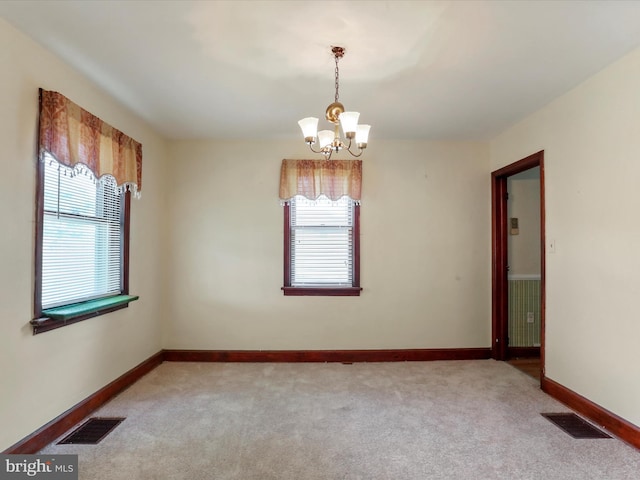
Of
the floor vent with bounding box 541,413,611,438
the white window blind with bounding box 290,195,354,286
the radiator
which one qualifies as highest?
the white window blind with bounding box 290,195,354,286

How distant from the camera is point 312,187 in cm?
385

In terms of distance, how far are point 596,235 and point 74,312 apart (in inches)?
148

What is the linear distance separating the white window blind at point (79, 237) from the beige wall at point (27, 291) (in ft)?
0.59

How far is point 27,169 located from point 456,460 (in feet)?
10.3

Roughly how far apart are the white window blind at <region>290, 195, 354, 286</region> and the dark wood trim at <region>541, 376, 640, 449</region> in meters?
2.10

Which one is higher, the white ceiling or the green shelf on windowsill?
the white ceiling

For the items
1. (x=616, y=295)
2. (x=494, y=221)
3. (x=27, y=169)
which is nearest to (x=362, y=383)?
(x=616, y=295)

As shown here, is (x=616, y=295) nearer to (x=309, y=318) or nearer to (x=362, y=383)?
(x=362, y=383)

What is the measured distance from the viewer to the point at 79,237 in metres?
2.60

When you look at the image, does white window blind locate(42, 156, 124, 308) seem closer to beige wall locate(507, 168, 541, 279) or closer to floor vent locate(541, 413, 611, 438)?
floor vent locate(541, 413, 611, 438)

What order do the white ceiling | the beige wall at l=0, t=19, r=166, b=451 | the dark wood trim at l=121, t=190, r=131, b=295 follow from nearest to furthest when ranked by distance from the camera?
the white ceiling, the beige wall at l=0, t=19, r=166, b=451, the dark wood trim at l=121, t=190, r=131, b=295

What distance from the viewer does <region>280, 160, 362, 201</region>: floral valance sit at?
12.6 ft

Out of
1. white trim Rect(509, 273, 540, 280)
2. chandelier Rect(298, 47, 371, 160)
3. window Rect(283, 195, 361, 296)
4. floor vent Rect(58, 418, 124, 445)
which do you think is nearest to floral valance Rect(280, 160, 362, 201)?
window Rect(283, 195, 361, 296)

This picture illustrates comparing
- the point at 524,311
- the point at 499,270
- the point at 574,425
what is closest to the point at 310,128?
the point at 574,425
